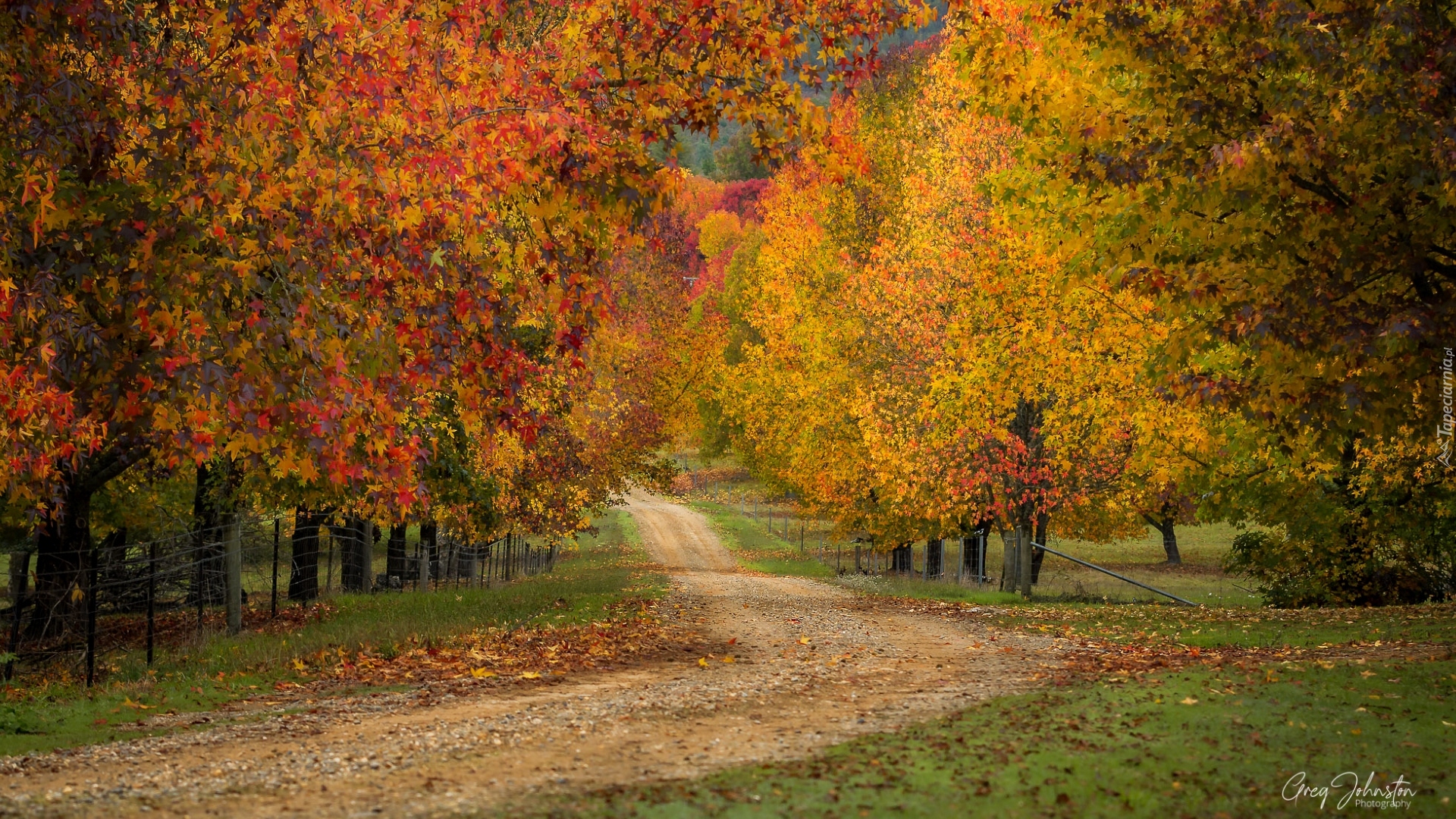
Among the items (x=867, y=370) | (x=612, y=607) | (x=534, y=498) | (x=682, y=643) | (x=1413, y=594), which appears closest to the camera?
(x=682, y=643)

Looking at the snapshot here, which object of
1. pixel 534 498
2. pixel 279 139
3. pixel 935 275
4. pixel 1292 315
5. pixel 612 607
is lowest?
pixel 612 607

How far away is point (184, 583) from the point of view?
1962 cm

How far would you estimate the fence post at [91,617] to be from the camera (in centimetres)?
1245

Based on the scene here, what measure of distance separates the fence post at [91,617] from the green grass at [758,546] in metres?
24.3

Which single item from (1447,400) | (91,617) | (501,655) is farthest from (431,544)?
(1447,400)

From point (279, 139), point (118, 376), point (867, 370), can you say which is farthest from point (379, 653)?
point (867, 370)

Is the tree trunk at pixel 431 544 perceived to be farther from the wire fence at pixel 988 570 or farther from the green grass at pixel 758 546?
the wire fence at pixel 988 570

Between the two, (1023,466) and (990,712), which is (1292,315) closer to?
(990,712)

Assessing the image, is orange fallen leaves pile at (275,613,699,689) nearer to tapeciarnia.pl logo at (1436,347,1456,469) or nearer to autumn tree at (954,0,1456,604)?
autumn tree at (954,0,1456,604)

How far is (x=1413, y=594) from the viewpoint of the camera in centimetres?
2123

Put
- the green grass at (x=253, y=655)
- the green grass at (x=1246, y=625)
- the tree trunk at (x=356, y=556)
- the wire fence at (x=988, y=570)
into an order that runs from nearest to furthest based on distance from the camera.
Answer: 1. the green grass at (x=253, y=655)
2. the green grass at (x=1246, y=625)
3. the tree trunk at (x=356, y=556)
4. the wire fence at (x=988, y=570)

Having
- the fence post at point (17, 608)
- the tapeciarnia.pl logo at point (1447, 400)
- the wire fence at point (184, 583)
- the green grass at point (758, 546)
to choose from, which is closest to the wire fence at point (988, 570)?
the green grass at point (758, 546)

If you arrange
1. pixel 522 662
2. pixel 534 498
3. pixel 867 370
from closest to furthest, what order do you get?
1. pixel 522 662
2. pixel 534 498
3. pixel 867 370

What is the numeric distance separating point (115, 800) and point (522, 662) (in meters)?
6.37
